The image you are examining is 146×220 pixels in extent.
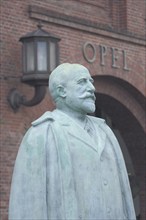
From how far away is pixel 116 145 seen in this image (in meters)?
5.88

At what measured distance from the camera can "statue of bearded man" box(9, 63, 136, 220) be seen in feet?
18.0

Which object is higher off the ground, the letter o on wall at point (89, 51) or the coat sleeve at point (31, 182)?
the letter o on wall at point (89, 51)

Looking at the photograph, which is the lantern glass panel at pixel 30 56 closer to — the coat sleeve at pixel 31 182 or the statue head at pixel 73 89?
the statue head at pixel 73 89

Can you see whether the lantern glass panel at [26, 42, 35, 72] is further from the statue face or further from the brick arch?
the statue face

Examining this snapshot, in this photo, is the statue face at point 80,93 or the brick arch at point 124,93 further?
the brick arch at point 124,93

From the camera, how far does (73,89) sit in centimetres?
580

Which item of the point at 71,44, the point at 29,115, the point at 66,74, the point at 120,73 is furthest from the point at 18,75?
the point at 66,74

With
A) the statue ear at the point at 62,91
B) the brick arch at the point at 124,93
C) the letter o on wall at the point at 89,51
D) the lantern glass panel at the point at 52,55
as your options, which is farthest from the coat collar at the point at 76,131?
the brick arch at the point at 124,93

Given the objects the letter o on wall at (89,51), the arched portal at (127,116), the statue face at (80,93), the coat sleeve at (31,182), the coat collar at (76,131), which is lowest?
the coat sleeve at (31,182)

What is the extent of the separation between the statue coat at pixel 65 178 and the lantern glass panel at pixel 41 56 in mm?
8171

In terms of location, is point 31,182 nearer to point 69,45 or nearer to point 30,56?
point 30,56

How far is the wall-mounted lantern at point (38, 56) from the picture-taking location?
13906mm

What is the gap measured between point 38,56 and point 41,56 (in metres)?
0.05

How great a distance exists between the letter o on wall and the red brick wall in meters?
0.08
